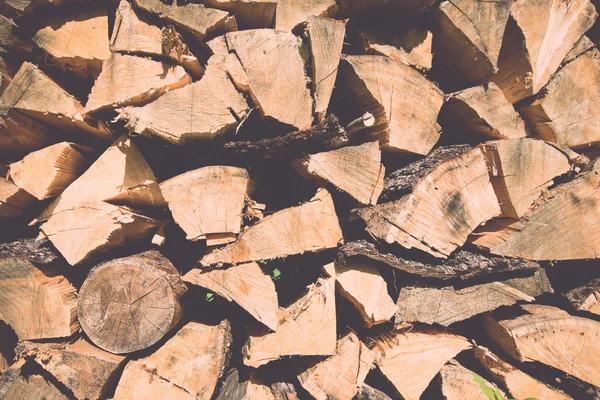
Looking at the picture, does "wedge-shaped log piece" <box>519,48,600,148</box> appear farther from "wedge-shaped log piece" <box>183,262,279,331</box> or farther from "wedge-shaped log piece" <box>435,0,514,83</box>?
"wedge-shaped log piece" <box>183,262,279,331</box>

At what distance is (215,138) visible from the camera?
1.89m

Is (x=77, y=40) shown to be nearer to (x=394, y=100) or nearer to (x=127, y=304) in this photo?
(x=127, y=304)

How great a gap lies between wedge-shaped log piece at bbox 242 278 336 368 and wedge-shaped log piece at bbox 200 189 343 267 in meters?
0.25

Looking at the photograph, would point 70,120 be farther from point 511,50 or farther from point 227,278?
point 511,50

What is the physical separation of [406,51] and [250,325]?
1.72 metres

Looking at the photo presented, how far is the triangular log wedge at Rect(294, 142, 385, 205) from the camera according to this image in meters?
1.92

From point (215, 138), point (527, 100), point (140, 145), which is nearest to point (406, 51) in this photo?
point (527, 100)

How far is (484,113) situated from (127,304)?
2.13 m

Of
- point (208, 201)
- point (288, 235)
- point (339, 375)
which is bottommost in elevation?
point (339, 375)

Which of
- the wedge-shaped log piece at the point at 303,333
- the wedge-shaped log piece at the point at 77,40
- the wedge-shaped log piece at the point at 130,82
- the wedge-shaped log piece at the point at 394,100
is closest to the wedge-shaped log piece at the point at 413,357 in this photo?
the wedge-shaped log piece at the point at 303,333

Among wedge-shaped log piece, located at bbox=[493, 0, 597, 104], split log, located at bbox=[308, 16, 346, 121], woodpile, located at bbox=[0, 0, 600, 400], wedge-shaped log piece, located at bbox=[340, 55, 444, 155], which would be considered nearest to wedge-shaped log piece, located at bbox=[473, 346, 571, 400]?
woodpile, located at bbox=[0, 0, 600, 400]

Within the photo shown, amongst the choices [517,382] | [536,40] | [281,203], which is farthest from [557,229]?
[281,203]

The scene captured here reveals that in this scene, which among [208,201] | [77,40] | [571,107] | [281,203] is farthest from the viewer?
[571,107]

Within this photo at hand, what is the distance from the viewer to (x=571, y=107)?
240cm
